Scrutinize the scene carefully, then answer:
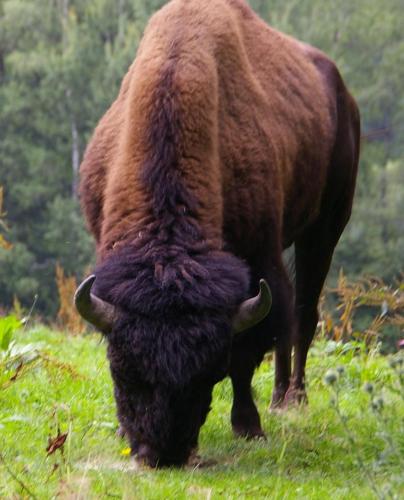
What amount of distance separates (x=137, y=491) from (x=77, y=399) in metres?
2.02

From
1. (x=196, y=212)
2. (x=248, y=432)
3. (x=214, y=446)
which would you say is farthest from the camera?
(x=248, y=432)

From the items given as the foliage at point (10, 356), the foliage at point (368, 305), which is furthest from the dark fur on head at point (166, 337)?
the foliage at point (368, 305)

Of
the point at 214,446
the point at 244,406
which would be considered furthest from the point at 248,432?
the point at 214,446

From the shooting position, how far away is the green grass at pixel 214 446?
4.77 m

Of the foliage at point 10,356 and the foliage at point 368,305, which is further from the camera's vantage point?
the foliage at point 368,305

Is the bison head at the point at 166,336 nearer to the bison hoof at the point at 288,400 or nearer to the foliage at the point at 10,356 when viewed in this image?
the foliage at the point at 10,356

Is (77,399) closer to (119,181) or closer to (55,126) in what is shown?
(119,181)

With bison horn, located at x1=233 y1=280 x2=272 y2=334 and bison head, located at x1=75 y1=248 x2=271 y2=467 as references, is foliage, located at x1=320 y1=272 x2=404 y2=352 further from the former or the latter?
bison head, located at x1=75 y1=248 x2=271 y2=467

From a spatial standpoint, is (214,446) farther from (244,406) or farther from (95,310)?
(95,310)

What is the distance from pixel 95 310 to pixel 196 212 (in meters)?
0.73

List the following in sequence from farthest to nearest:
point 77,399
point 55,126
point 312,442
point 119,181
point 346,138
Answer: point 55,126
point 346,138
point 77,399
point 312,442
point 119,181

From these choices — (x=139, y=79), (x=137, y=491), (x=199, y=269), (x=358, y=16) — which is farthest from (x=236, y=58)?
(x=358, y=16)

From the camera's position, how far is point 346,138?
8.23 meters

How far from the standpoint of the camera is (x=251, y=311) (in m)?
5.35
